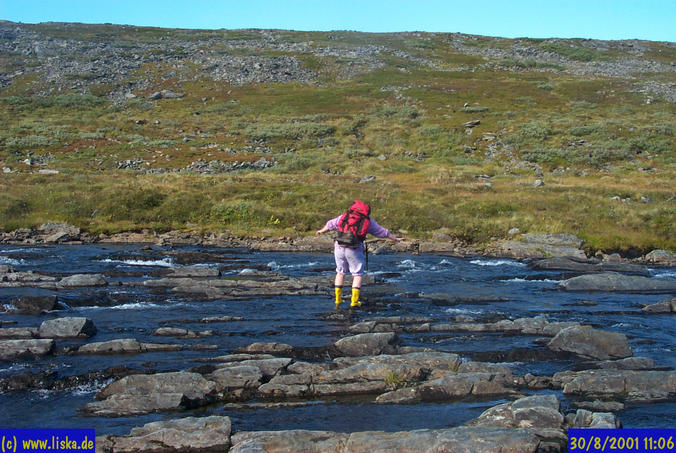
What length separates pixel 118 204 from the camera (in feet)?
109

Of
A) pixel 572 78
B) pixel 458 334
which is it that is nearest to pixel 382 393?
pixel 458 334

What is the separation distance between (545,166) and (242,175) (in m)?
23.8

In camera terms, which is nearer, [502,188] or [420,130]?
[502,188]

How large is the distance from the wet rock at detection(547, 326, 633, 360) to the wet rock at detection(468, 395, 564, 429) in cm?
347

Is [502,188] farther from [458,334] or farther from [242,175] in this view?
[458,334]

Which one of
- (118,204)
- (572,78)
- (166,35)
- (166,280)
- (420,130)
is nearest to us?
(166,280)

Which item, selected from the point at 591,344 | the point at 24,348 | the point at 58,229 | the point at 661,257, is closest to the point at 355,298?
the point at 591,344

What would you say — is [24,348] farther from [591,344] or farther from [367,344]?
[591,344]

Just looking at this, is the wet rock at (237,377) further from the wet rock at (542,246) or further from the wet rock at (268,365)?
the wet rock at (542,246)

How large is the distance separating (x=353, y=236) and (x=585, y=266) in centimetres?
1255

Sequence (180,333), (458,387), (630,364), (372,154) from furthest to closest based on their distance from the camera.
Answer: (372,154) < (180,333) < (630,364) < (458,387)

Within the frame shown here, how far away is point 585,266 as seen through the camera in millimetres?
24141

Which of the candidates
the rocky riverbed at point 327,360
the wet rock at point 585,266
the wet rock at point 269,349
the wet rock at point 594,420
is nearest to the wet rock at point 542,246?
the wet rock at point 585,266

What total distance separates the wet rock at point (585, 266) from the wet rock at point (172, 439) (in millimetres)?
18023
